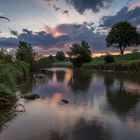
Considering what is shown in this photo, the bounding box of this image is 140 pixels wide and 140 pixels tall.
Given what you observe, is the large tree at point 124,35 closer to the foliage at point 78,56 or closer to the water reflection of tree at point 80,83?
the foliage at point 78,56

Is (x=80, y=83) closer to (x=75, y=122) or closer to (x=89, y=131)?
(x=75, y=122)

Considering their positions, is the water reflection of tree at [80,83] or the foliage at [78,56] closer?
the water reflection of tree at [80,83]

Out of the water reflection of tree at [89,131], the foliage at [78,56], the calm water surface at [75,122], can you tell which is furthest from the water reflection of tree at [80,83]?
the foliage at [78,56]

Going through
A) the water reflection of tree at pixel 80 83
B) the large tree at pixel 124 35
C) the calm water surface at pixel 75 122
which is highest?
the large tree at pixel 124 35

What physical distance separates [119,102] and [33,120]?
9.85 metres

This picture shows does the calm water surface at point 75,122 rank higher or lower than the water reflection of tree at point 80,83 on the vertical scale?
higher

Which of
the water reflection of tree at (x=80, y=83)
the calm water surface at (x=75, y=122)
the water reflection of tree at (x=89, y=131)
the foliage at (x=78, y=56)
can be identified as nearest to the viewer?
the water reflection of tree at (x=89, y=131)

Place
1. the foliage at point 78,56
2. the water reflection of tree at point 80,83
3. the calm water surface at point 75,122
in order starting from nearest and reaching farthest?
the calm water surface at point 75,122
the water reflection of tree at point 80,83
the foliage at point 78,56

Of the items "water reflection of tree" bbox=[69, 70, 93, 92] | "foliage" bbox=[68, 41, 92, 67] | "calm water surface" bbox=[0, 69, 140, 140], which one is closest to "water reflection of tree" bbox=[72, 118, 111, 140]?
"calm water surface" bbox=[0, 69, 140, 140]

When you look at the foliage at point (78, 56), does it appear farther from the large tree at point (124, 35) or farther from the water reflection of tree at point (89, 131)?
the water reflection of tree at point (89, 131)

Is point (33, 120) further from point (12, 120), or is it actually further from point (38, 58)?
point (38, 58)

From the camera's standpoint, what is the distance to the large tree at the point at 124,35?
13425 centimetres

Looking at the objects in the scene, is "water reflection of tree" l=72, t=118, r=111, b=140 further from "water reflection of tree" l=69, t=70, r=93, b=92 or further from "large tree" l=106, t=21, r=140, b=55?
"large tree" l=106, t=21, r=140, b=55

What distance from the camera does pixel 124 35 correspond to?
133625 millimetres
